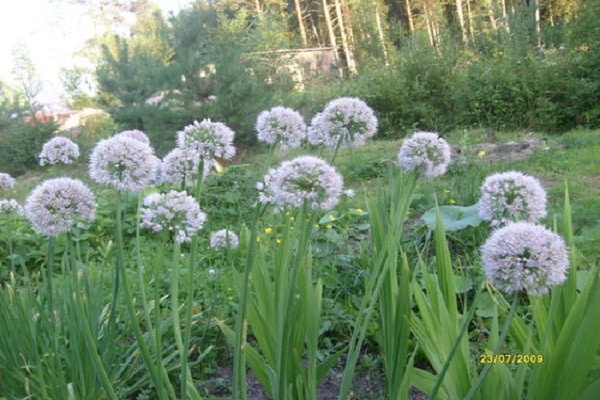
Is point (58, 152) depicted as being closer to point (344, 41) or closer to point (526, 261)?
point (526, 261)

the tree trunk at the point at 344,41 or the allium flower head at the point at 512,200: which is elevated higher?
the tree trunk at the point at 344,41

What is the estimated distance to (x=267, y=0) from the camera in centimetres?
2419

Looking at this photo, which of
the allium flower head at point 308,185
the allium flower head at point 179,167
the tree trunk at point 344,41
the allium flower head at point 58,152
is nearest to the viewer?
the allium flower head at point 308,185

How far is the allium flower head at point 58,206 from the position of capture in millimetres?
1373

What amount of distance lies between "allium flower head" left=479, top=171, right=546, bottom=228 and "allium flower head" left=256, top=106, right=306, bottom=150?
0.60 metres

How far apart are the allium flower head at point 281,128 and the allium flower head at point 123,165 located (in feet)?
1.45

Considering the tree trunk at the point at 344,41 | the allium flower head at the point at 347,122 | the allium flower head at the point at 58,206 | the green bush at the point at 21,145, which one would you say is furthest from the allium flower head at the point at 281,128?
the tree trunk at the point at 344,41

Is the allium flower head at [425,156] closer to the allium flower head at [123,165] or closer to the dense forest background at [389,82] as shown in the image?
the allium flower head at [123,165]

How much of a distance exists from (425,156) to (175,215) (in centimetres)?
64

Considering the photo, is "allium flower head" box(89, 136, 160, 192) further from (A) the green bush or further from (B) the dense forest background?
(A) the green bush

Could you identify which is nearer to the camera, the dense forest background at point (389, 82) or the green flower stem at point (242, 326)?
the green flower stem at point (242, 326)

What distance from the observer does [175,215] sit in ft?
4.34

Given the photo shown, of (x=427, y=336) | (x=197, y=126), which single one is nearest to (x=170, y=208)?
(x=197, y=126)
